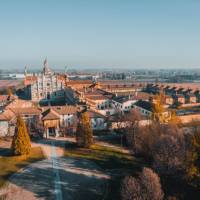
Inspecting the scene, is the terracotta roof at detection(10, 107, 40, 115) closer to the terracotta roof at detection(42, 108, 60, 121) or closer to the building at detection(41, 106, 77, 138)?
the building at detection(41, 106, 77, 138)

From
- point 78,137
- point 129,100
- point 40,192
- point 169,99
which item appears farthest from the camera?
point 169,99

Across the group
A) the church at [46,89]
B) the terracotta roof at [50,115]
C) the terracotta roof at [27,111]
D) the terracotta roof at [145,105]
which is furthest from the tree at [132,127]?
the church at [46,89]

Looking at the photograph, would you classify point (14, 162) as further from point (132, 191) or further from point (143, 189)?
point (143, 189)

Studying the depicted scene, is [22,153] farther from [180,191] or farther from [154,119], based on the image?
[154,119]

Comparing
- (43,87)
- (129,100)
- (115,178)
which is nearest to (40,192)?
(115,178)

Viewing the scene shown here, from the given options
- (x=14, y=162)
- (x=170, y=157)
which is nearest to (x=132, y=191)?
(x=170, y=157)

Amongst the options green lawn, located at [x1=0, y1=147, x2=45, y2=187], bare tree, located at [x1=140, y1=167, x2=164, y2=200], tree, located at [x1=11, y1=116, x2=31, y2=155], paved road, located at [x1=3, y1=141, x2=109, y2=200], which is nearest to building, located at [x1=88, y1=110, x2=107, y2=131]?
green lawn, located at [x1=0, y1=147, x2=45, y2=187]

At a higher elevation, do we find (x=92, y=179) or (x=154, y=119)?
(x=154, y=119)
